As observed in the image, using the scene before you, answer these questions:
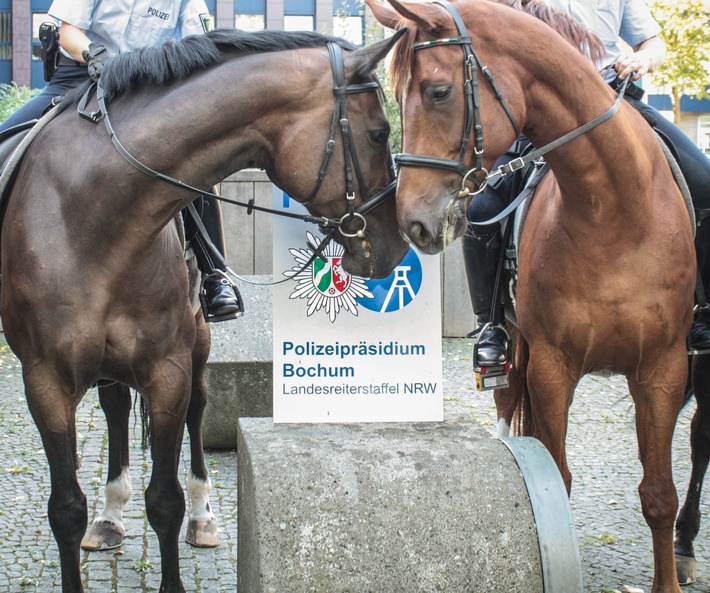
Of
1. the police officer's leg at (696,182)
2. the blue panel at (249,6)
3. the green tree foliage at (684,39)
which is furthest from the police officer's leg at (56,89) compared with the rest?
the blue panel at (249,6)

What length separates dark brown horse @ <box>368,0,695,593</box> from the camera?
158 inches

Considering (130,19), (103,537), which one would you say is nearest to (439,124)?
(130,19)

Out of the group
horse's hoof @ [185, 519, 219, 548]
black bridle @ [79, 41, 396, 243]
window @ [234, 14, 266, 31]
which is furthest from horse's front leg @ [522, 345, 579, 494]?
window @ [234, 14, 266, 31]

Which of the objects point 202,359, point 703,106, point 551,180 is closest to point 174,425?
point 202,359

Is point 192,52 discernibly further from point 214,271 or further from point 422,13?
point 214,271

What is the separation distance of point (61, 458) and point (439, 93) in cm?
221

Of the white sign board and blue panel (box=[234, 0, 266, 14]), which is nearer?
the white sign board

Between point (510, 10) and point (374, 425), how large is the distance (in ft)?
6.07

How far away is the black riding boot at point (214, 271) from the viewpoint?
5371 millimetres

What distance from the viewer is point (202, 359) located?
5852 mm

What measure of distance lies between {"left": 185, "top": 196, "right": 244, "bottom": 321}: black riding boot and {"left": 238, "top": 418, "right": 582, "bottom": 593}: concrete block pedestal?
1773mm

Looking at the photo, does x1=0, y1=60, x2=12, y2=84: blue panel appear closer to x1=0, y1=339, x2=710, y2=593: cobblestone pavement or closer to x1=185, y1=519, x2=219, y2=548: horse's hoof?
x1=0, y1=339, x2=710, y2=593: cobblestone pavement

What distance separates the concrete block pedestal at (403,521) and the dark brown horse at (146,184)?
90 cm

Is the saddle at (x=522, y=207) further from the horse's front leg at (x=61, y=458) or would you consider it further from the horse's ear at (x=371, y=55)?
the horse's front leg at (x=61, y=458)
